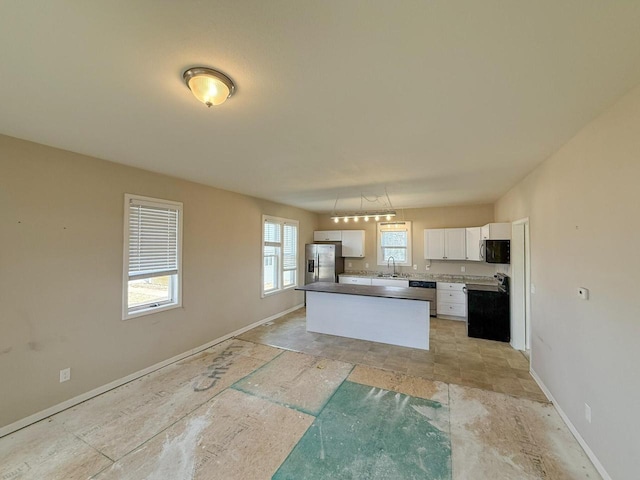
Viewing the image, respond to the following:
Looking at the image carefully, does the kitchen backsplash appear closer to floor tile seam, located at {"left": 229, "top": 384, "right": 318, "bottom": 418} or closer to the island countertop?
the island countertop

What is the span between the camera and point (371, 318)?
4.46 m

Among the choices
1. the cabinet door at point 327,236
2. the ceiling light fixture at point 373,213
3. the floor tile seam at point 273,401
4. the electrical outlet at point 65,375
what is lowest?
the floor tile seam at point 273,401

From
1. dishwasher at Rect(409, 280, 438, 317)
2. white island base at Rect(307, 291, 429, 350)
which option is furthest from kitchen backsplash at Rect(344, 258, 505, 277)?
white island base at Rect(307, 291, 429, 350)

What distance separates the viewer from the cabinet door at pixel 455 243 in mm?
5816

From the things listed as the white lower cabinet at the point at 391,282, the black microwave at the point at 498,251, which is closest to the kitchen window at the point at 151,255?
the white lower cabinet at the point at 391,282

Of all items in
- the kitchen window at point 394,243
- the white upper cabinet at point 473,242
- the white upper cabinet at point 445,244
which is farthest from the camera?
the kitchen window at point 394,243

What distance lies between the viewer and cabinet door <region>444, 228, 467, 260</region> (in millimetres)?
5816

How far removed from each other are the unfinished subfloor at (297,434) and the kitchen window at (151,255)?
0.95 m

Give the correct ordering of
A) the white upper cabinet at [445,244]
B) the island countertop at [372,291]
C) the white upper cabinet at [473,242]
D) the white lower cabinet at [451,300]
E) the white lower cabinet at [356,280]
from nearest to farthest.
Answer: the island countertop at [372,291] < the white upper cabinet at [473,242] < the white lower cabinet at [451,300] < the white upper cabinet at [445,244] < the white lower cabinet at [356,280]


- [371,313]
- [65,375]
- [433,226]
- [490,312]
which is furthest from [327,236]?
[65,375]

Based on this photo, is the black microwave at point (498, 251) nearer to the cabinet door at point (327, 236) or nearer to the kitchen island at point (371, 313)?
the kitchen island at point (371, 313)

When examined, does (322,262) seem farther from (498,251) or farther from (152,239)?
(152,239)

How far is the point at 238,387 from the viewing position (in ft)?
9.77

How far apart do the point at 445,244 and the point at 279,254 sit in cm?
384
